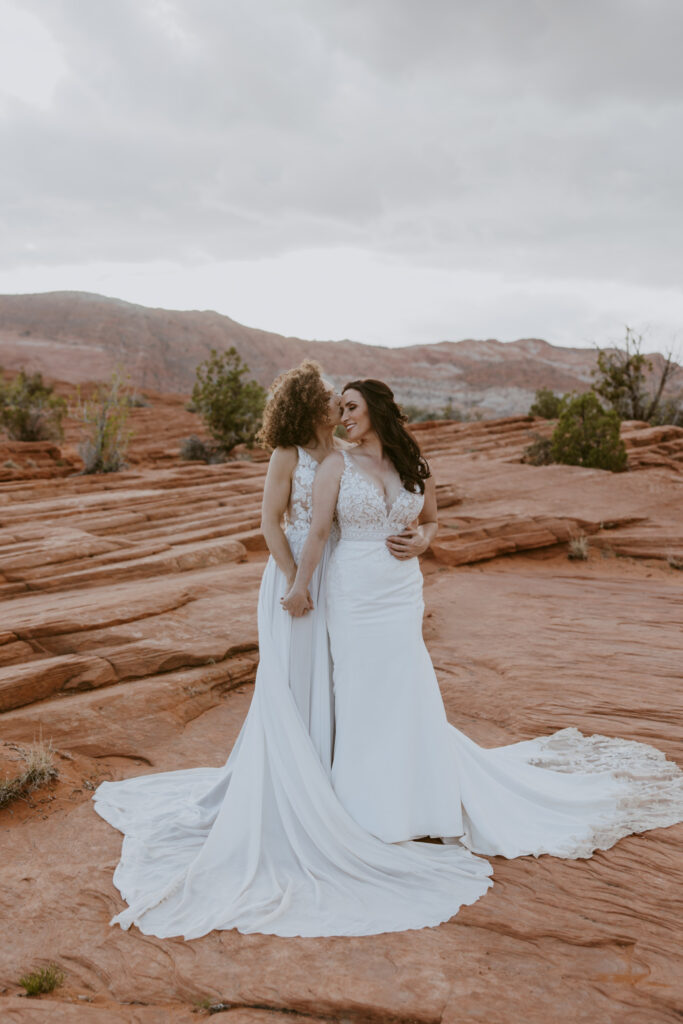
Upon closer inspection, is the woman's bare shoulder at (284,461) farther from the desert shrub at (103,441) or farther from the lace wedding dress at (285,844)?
the desert shrub at (103,441)

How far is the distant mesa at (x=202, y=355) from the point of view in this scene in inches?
1975

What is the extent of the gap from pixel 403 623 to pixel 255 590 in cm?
456

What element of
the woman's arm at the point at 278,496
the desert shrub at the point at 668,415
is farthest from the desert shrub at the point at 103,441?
the desert shrub at the point at 668,415

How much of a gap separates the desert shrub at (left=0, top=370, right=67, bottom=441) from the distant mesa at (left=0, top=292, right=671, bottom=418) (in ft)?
67.6

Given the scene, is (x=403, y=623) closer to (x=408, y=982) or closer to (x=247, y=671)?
(x=408, y=982)

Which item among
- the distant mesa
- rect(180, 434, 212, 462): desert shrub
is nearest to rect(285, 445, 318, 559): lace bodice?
rect(180, 434, 212, 462): desert shrub

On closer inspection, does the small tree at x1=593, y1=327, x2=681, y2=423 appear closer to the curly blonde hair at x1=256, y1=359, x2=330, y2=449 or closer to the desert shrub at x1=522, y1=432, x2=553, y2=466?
the desert shrub at x1=522, y1=432, x2=553, y2=466

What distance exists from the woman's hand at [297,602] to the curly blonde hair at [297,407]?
79 centimetres

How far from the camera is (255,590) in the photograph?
838 centimetres

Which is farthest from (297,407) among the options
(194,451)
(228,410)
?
(228,410)

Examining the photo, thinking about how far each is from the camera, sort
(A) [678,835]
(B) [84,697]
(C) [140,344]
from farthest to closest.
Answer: (C) [140,344] < (B) [84,697] < (A) [678,835]

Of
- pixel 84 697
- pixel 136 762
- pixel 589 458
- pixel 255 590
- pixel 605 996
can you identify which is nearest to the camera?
pixel 605 996

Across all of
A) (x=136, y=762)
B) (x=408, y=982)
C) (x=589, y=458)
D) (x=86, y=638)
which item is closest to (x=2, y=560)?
(x=86, y=638)

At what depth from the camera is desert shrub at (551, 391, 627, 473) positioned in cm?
1631
